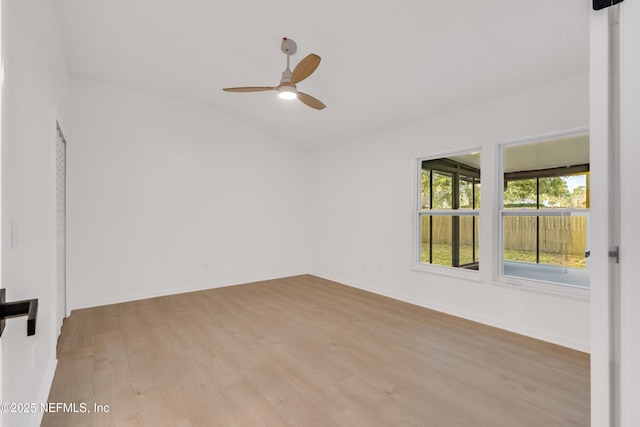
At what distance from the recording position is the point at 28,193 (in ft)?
5.56

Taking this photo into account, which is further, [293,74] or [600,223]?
[293,74]

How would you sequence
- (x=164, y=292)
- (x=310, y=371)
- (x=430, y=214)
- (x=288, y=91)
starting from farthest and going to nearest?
(x=164, y=292) < (x=430, y=214) < (x=288, y=91) < (x=310, y=371)

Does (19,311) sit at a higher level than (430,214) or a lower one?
lower

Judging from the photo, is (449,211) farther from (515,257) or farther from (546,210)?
(546,210)

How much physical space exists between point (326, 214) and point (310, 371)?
11.7 ft

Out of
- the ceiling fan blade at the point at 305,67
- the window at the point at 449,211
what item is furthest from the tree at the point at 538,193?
the ceiling fan blade at the point at 305,67

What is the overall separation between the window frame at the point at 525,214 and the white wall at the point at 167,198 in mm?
3617

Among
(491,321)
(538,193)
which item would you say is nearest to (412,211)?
(538,193)

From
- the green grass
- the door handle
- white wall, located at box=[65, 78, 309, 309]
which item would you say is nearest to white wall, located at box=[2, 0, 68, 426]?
the door handle

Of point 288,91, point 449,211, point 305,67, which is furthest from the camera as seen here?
point 449,211

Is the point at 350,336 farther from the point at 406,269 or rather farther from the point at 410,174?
the point at 410,174

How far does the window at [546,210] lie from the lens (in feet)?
9.73

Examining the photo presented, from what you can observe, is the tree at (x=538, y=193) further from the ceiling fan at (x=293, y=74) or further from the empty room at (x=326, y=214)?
the ceiling fan at (x=293, y=74)

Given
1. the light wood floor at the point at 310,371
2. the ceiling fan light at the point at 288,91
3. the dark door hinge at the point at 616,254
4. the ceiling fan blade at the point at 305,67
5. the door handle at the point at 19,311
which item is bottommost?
the light wood floor at the point at 310,371
